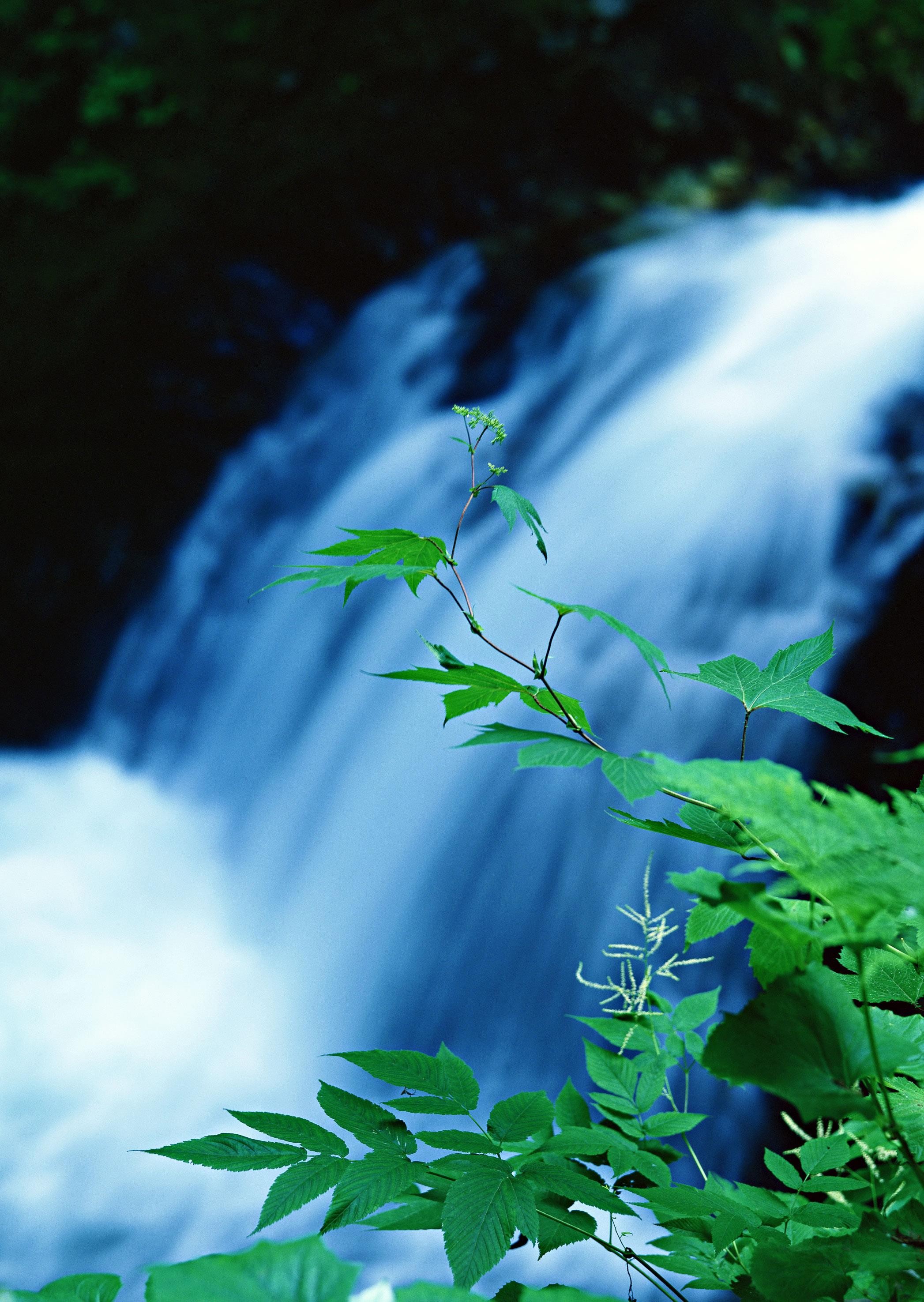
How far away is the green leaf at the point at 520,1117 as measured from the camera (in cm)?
88

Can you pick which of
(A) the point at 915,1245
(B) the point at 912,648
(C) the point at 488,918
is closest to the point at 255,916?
(C) the point at 488,918

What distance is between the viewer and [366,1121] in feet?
2.82

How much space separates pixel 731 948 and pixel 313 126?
7116mm

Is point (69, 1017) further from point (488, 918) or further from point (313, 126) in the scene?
point (313, 126)

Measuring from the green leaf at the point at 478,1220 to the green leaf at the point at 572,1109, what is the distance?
0.24 m

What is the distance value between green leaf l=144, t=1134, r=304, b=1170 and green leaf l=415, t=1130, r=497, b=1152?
121mm

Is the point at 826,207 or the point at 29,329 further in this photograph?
the point at 29,329

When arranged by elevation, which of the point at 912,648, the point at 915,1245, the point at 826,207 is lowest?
the point at 915,1245

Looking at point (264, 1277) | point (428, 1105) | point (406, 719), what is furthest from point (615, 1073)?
point (406, 719)

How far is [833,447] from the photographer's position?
3.98 metres

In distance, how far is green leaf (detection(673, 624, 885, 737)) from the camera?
869 mm

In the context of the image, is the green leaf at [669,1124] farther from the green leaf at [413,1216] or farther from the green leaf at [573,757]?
the green leaf at [573,757]

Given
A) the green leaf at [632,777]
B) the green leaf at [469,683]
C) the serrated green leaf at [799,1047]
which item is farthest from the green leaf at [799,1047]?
the green leaf at [469,683]

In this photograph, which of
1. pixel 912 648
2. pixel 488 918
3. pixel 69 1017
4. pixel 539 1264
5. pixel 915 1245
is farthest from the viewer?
pixel 69 1017
